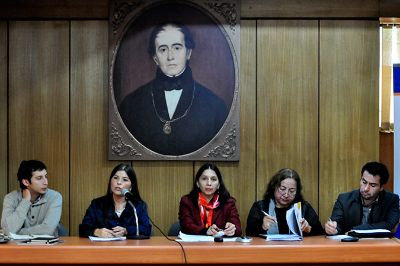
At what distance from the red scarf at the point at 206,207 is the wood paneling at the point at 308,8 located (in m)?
1.73

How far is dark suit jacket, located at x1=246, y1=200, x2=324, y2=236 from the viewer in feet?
16.7

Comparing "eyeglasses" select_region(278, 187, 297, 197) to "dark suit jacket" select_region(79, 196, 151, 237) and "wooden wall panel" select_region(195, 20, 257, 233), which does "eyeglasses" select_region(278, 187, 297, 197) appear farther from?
"dark suit jacket" select_region(79, 196, 151, 237)

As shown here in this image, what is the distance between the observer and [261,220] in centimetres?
513

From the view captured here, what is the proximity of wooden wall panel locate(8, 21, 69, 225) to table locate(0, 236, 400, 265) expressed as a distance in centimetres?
175

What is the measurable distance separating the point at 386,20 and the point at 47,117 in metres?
3.11

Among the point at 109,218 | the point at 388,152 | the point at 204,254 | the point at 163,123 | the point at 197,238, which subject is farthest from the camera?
the point at 388,152

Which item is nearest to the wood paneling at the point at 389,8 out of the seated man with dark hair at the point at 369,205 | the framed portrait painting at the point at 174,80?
the framed portrait painting at the point at 174,80

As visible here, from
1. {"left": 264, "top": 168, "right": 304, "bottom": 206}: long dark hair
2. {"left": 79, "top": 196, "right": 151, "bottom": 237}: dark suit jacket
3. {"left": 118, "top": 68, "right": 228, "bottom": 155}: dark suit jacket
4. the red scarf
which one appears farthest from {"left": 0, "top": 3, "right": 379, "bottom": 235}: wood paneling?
{"left": 79, "top": 196, "right": 151, "bottom": 237}: dark suit jacket

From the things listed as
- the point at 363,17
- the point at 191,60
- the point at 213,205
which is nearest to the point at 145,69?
the point at 191,60

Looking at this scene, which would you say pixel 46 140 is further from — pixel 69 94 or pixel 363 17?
pixel 363 17

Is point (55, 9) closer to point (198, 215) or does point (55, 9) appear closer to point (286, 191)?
point (198, 215)

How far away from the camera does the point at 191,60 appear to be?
5902 mm

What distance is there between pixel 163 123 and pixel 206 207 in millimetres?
1034

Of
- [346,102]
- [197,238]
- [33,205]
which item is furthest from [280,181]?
[33,205]
